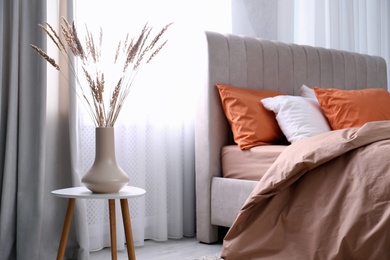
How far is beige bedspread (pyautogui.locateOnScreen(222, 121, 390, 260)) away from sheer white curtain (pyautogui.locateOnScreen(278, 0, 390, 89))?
6.92 feet

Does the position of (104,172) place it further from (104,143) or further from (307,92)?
(307,92)

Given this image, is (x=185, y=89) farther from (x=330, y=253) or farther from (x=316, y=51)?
(x=330, y=253)

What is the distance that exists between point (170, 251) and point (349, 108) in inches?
55.1

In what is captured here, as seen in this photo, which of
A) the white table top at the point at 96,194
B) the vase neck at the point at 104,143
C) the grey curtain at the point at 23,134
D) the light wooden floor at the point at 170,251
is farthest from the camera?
the light wooden floor at the point at 170,251

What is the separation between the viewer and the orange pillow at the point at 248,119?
3.15 meters

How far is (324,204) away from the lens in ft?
7.55

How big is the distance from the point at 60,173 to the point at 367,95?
6.59ft

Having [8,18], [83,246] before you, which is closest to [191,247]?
[83,246]

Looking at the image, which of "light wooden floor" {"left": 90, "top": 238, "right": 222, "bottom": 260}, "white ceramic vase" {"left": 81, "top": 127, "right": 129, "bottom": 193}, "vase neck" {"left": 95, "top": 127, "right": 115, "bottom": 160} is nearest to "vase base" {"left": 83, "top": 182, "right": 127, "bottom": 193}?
"white ceramic vase" {"left": 81, "top": 127, "right": 129, "bottom": 193}

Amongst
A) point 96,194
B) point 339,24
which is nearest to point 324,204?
point 96,194

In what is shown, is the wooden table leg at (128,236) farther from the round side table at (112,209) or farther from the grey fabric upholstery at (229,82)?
the grey fabric upholstery at (229,82)

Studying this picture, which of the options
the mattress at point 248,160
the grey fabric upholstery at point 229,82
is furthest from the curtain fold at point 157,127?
the mattress at point 248,160

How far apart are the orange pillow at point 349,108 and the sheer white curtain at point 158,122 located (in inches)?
31.4

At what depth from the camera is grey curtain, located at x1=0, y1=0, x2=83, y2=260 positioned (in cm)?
262
